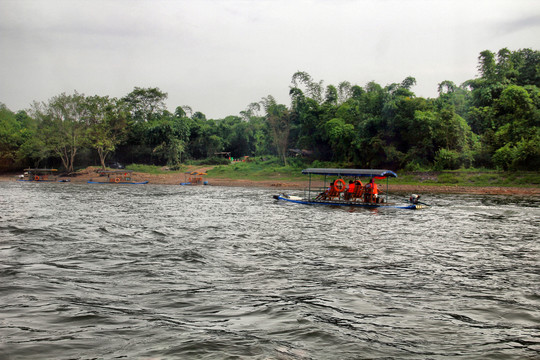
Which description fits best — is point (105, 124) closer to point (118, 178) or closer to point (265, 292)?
point (118, 178)

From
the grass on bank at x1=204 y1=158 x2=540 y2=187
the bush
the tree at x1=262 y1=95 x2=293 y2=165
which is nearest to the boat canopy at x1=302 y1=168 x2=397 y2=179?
the grass on bank at x1=204 y1=158 x2=540 y2=187

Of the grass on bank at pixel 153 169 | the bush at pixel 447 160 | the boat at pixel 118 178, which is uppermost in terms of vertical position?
the bush at pixel 447 160

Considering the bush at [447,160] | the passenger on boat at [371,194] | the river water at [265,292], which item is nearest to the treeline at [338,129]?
the bush at [447,160]

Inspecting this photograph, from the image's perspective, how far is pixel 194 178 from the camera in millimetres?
49188

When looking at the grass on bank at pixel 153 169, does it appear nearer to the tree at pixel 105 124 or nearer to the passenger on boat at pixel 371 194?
the tree at pixel 105 124

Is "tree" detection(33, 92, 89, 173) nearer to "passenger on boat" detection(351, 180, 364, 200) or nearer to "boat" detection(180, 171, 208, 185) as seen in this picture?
"boat" detection(180, 171, 208, 185)

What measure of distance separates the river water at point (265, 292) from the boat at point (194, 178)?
31.3 m

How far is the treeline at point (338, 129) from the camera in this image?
41562 mm

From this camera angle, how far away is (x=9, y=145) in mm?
61125

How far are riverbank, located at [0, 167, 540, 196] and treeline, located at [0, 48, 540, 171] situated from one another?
329cm

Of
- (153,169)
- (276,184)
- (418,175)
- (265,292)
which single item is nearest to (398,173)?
(418,175)

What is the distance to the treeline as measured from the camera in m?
41.6

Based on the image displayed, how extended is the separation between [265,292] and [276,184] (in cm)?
3692

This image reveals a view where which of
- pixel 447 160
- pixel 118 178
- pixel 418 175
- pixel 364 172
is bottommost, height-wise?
pixel 118 178
